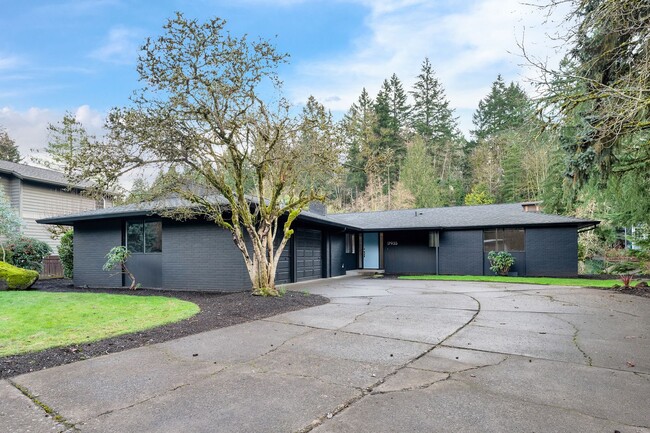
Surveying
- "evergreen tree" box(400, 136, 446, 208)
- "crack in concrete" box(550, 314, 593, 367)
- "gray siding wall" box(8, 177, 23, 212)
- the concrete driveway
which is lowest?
"crack in concrete" box(550, 314, 593, 367)

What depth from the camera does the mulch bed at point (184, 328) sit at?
421 centimetres

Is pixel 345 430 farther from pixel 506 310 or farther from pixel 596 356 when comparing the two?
pixel 506 310

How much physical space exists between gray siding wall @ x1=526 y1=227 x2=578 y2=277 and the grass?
14.8 metres

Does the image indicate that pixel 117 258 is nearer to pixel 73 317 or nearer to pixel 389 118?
pixel 73 317

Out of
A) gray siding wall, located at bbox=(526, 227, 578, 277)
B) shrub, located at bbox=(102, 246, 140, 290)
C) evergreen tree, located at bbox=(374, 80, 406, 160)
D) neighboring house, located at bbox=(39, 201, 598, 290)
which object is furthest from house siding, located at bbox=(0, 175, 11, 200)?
evergreen tree, located at bbox=(374, 80, 406, 160)

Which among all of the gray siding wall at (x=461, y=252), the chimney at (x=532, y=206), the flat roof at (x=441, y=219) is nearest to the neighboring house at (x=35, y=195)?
the flat roof at (x=441, y=219)

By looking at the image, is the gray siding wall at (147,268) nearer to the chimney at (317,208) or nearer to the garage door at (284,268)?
the garage door at (284,268)

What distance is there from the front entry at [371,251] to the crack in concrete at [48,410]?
60.3 ft

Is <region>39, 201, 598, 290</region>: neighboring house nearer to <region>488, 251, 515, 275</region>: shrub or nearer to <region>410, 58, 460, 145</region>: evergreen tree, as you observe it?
<region>488, 251, 515, 275</region>: shrub

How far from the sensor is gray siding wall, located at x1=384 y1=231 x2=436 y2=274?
61.9ft

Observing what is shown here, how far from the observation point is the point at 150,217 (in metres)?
12.4

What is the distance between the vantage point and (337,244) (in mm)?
18062

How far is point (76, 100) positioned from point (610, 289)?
19.4 meters

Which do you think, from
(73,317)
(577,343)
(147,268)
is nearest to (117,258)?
(147,268)
